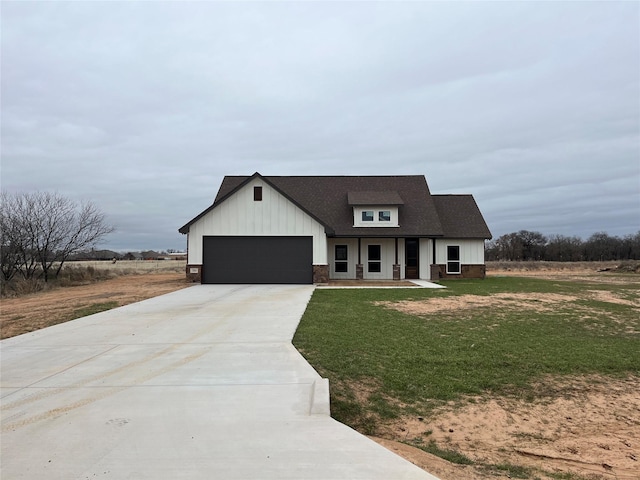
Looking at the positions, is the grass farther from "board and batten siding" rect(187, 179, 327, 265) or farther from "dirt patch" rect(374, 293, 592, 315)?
"board and batten siding" rect(187, 179, 327, 265)

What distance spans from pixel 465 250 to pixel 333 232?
29.5 ft

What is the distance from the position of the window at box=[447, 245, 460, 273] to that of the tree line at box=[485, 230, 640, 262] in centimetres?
4211

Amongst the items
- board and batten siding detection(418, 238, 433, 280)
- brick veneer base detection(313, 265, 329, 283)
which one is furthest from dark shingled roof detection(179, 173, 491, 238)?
brick veneer base detection(313, 265, 329, 283)

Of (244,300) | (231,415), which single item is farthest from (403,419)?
(244,300)

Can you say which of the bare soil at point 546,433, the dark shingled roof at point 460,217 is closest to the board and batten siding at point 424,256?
the dark shingled roof at point 460,217

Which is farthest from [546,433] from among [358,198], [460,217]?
[460,217]

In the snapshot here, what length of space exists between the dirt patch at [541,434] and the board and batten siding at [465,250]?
19.5 m

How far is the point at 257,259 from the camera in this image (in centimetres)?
2170

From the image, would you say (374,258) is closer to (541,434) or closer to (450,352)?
(450,352)

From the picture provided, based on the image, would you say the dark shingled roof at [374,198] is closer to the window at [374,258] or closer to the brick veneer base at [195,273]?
the window at [374,258]

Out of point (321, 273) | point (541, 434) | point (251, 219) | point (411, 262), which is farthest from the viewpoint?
point (411, 262)

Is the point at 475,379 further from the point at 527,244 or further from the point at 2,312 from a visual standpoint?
the point at 527,244

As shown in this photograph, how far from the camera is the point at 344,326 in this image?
32.5 ft

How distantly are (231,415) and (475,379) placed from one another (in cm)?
377
